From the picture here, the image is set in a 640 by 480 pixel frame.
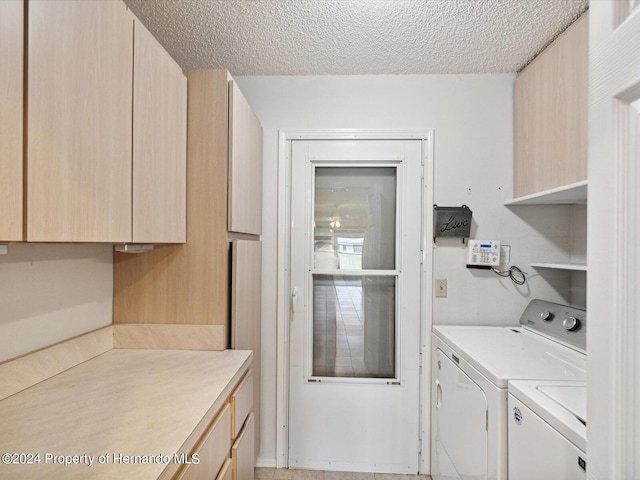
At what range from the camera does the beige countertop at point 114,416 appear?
763mm

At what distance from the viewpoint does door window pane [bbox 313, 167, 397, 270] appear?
7.17 ft

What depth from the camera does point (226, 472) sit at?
1.22 meters

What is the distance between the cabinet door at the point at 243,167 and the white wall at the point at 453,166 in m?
0.15

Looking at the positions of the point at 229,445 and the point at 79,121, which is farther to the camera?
the point at 229,445

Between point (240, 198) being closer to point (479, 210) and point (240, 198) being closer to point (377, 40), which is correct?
point (377, 40)

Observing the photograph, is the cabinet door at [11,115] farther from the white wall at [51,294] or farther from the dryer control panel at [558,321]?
the dryer control panel at [558,321]

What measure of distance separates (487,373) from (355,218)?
1.18 metres

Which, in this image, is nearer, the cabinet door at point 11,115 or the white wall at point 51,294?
the cabinet door at point 11,115

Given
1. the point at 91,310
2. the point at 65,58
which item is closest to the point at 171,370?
the point at 91,310

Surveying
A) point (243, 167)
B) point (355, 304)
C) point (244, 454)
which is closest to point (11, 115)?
point (243, 167)

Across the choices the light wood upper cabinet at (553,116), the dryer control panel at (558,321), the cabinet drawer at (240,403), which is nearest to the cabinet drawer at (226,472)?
the cabinet drawer at (240,403)

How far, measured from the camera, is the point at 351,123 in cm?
215

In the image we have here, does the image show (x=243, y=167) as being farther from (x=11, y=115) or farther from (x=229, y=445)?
(x=229, y=445)

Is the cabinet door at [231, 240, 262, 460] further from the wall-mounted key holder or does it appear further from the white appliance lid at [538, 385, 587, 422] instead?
the white appliance lid at [538, 385, 587, 422]
